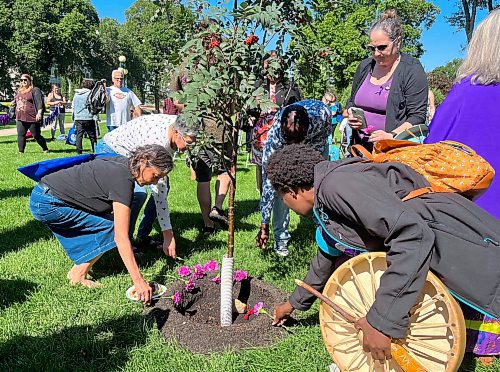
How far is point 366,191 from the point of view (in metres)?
1.66

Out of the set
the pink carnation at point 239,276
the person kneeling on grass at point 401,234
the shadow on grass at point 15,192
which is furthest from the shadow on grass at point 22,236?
the person kneeling on grass at point 401,234

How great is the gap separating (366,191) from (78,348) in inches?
78.7

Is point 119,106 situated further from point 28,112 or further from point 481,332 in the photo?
point 481,332

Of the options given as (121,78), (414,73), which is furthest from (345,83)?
(414,73)

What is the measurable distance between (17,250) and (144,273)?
1.43 metres

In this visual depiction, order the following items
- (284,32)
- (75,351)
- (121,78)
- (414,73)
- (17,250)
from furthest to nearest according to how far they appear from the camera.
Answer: (121,78) → (17,250) → (414,73) → (75,351) → (284,32)

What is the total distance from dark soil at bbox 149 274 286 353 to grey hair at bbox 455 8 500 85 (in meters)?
1.89

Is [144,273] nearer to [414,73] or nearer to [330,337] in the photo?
[330,337]

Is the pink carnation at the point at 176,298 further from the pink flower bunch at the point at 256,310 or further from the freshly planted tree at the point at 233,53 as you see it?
the freshly planted tree at the point at 233,53

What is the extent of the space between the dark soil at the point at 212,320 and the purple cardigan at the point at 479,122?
151 centimetres

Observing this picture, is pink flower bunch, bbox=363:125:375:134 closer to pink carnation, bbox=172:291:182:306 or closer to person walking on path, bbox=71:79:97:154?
pink carnation, bbox=172:291:182:306

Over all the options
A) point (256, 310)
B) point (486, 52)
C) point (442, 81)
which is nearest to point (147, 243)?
point (256, 310)

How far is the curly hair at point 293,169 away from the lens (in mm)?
1994

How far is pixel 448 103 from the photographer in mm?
2377
